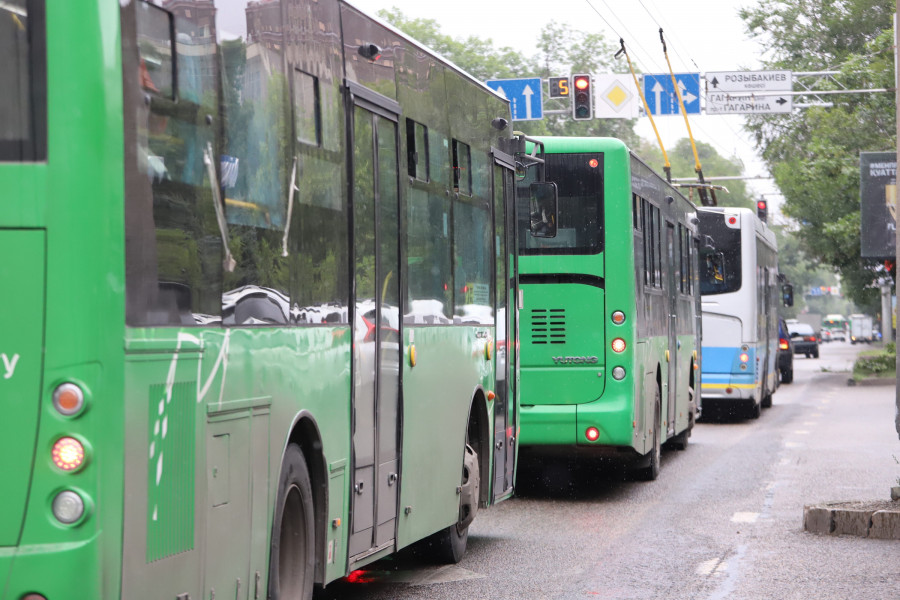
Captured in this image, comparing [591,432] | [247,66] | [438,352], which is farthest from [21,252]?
[591,432]

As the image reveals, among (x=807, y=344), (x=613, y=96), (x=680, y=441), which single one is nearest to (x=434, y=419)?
(x=680, y=441)

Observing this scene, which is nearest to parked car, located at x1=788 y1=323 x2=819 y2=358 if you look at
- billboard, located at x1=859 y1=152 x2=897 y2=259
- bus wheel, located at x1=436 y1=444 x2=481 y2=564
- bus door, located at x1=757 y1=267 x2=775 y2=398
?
bus door, located at x1=757 y1=267 x2=775 y2=398

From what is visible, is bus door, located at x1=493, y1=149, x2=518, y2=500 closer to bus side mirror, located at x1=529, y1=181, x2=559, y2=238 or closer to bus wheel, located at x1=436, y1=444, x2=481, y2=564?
bus side mirror, located at x1=529, y1=181, x2=559, y2=238

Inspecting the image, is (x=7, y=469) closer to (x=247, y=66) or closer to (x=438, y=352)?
(x=247, y=66)

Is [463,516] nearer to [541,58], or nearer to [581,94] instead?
[581,94]

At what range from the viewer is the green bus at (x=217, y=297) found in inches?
164

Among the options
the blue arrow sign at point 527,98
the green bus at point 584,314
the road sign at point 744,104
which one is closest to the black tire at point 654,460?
the green bus at point 584,314

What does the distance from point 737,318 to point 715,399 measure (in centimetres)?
181

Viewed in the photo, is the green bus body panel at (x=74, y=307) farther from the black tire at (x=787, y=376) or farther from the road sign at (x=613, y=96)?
the black tire at (x=787, y=376)

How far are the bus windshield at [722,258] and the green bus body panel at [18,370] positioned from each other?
18443mm

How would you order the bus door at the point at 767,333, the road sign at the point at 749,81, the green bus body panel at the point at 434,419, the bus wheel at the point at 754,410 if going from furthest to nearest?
the road sign at the point at 749,81, the bus door at the point at 767,333, the bus wheel at the point at 754,410, the green bus body panel at the point at 434,419

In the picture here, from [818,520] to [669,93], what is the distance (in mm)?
20336

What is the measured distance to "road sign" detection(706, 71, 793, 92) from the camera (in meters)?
31.0

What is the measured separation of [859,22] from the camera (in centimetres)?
4472
